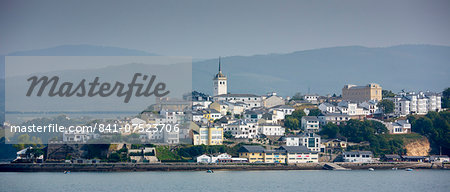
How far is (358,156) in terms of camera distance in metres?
48.5

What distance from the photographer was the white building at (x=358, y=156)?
4844 centimetres

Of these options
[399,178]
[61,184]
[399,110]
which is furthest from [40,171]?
[399,110]

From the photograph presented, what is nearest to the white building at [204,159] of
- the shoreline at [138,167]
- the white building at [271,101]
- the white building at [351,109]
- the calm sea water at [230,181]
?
the shoreline at [138,167]

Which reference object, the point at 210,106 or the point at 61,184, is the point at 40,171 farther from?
the point at 210,106

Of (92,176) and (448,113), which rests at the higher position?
(448,113)

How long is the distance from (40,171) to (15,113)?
20046mm

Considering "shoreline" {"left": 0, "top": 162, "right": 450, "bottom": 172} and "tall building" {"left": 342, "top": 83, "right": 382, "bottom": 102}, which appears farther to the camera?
"tall building" {"left": 342, "top": 83, "right": 382, "bottom": 102}

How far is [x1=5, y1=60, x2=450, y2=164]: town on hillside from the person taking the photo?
45656mm

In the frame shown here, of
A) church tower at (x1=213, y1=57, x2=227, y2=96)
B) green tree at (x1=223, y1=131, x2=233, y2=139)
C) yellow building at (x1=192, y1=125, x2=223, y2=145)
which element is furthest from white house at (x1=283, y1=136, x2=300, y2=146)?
church tower at (x1=213, y1=57, x2=227, y2=96)

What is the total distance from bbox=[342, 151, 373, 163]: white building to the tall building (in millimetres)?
16565

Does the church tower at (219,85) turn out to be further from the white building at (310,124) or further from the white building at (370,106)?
the white building at (310,124)

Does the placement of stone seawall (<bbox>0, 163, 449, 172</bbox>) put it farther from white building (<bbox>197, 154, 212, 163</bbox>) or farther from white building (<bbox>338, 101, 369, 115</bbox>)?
white building (<bbox>338, 101, 369, 115</bbox>)

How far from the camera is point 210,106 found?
58781 millimetres

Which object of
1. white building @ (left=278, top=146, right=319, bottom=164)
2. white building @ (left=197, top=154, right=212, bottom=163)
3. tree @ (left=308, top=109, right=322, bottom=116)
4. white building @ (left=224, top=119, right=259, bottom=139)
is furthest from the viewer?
tree @ (left=308, top=109, right=322, bottom=116)
